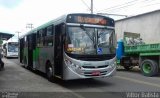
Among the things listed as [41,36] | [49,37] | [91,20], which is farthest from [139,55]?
[91,20]

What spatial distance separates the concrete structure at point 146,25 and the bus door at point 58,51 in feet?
40.4

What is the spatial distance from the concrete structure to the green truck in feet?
11.0

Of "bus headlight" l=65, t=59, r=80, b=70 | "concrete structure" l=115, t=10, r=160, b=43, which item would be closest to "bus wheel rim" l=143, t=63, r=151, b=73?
"bus headlight" l=65, t=59, r=80, b=70

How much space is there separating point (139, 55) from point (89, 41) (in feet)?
22.1

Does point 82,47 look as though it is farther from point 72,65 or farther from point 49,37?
point 49,37

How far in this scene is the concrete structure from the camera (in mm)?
23672

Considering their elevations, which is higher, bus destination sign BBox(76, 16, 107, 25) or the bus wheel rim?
bus destination sign BBox(76, 16, 107, 25)

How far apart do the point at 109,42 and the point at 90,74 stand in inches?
62.8

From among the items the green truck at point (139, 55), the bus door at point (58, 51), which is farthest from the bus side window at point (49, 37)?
the green truck at point (139, 55)

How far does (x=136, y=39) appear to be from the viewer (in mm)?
20547

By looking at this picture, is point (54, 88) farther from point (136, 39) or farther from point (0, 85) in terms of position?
point (136, 39)

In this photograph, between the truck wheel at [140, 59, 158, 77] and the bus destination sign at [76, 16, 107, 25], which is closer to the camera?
the bus destination sign at [76, 16, 107, 25]

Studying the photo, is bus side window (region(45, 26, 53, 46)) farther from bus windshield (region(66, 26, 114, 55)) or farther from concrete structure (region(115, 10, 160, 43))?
concrete structure (region(115, 10, 160, 43))

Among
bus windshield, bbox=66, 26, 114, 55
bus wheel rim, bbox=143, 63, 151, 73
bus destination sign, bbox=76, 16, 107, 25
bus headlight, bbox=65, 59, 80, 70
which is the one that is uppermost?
bus destination sign, bbox=76, 16, 107, 25
